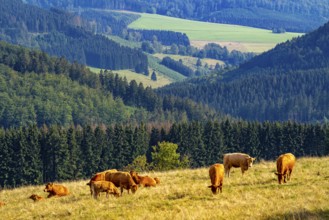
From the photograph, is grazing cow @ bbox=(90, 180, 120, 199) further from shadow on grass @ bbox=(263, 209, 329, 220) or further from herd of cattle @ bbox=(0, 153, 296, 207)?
shadow on grass @ bbox=(263, 209, 329, 220)

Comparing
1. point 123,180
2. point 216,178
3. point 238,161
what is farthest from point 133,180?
point 238,161

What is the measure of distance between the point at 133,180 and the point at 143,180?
4.59 ft

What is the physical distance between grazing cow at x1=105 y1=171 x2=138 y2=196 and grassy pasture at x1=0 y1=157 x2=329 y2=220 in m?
0.59

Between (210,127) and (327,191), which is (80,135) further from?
(327,191)

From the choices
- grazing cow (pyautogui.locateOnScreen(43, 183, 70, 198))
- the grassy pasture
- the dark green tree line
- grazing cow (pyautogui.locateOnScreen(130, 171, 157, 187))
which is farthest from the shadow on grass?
the dark green tree line

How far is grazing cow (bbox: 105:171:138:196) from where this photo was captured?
137ft

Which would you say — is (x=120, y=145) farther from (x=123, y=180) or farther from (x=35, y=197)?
(x=123, y=180)

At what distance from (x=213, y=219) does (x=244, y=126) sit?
12586 centimetres

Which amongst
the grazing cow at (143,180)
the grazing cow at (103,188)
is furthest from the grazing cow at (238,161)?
the grazing cow at (103,188)

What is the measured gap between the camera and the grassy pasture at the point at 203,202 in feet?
105

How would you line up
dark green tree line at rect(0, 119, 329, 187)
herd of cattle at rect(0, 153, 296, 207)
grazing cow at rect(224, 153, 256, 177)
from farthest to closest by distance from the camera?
1. dark green tree line at rect(0, 119, 329, 187)
2. grazing cow at rect(224, 153, 256, 177)
3. herd of cattle at rect(0, 153, 296, 207)

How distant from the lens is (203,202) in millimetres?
35750

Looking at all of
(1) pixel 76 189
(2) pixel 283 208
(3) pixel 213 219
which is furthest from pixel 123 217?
(1) pixel 76 189

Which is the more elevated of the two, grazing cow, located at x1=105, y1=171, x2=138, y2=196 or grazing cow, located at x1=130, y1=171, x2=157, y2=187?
grazing cow, located at x1=105, y1=171, x2=138, y2=196
